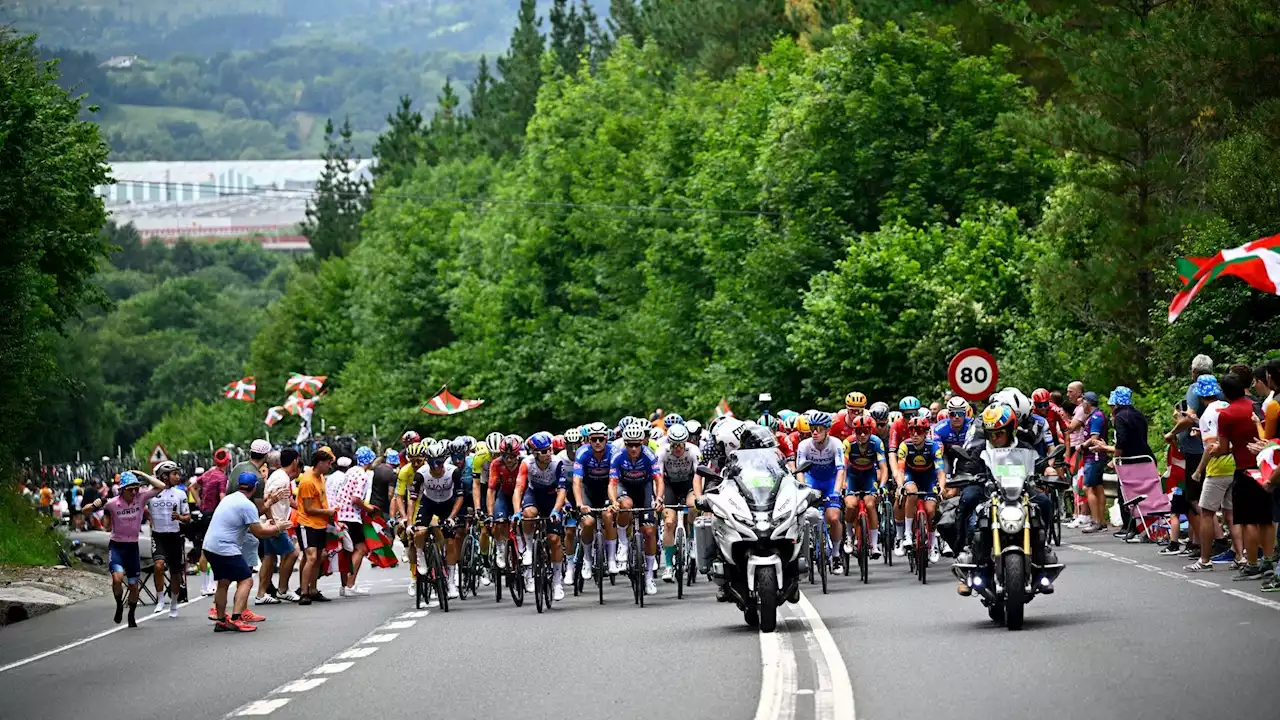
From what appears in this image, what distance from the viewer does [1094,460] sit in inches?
1130

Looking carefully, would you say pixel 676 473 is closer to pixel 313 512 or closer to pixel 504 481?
pixel 504 481

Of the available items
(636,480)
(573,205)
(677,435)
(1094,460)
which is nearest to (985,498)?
(636,480)

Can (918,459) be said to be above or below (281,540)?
above

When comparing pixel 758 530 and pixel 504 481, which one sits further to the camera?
pixel 504 481

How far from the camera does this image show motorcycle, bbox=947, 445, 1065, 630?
16.4 meters

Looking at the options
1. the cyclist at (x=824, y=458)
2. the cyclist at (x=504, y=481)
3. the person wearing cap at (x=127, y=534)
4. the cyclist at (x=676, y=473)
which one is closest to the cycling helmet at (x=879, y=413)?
the cyclist at (x=824, y=458)

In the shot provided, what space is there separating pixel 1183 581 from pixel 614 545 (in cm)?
654

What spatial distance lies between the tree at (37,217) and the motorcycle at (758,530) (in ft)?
65.8

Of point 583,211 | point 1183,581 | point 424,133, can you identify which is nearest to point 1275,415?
point 1183,581

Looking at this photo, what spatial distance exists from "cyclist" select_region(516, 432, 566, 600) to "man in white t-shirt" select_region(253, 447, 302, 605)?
3003 mm

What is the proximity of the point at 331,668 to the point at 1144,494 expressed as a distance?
506 inches

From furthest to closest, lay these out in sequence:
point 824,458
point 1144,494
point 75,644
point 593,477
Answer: point 1144,494, point 824,458, point 593,477, point 75,644

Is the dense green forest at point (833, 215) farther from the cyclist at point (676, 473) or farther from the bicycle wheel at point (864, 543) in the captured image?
the cyclist at point (676, 473)

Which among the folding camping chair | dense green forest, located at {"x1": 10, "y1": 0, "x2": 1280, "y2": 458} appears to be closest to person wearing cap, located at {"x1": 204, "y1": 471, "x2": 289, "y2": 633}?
the folding camping chair
